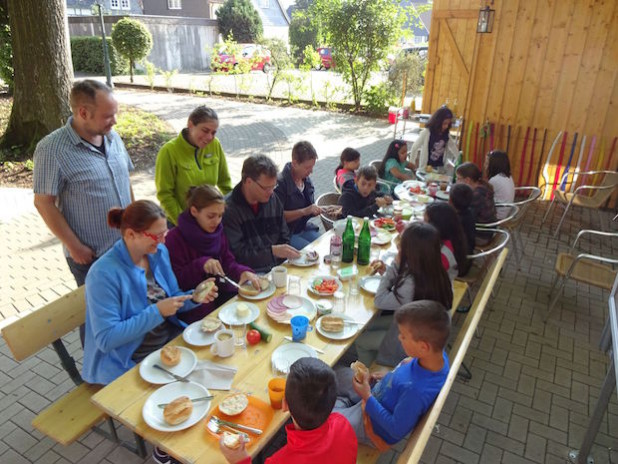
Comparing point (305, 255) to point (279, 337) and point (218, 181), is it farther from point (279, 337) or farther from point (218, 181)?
point (218, 181)

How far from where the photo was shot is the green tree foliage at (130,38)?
1902 centimetres

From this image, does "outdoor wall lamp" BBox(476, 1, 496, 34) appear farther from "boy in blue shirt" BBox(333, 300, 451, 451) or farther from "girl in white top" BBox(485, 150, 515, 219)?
"boy in blue shirt" BBox(333, 300, 451, 451)

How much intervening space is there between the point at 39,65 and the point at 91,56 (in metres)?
17.1

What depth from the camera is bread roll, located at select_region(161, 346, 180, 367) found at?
2.38 m

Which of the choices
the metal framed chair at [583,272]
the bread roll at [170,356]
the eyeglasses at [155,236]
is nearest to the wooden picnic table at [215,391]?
the bread roll at [170,356]

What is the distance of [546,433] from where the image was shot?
333 centimetres

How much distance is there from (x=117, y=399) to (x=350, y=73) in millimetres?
14352

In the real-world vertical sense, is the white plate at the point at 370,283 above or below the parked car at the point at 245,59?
below

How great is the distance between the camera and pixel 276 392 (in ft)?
7.04

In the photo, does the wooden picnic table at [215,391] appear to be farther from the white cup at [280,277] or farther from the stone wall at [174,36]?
the stone wall at [174,36]

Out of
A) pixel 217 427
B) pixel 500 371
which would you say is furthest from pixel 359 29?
pixel 217 427

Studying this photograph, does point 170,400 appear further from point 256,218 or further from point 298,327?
point 256,218

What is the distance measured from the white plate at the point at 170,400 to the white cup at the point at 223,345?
0.27 m

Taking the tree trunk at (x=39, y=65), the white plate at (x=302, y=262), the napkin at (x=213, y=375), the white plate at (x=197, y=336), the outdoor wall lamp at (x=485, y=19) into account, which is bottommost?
the napkin at (x=213, y=375)
